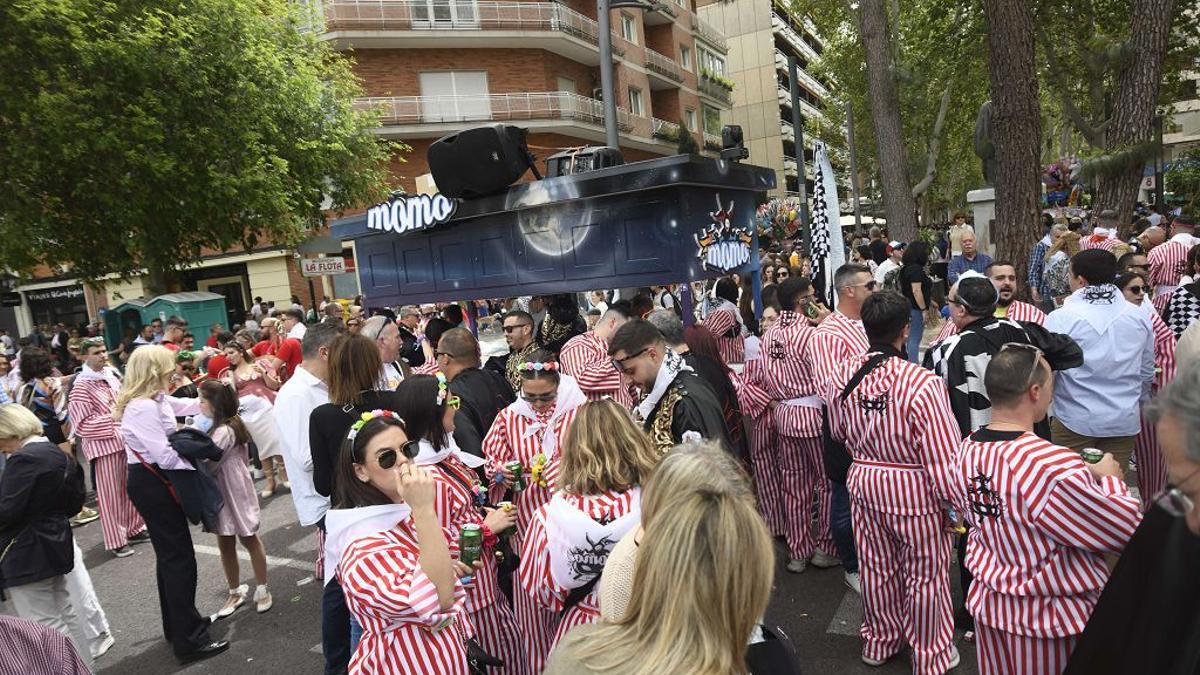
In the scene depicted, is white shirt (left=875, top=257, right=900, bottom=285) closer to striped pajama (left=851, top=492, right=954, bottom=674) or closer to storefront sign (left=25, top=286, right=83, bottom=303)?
striped pajama (left=851, top=492, right=954, bottom=674)

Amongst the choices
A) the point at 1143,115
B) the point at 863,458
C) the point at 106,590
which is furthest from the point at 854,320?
the point at 1143,115

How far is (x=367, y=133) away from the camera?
874 inches

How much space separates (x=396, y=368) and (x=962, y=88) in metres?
23.0

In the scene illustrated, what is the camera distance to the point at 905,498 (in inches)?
139

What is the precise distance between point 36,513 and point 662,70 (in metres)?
34.6

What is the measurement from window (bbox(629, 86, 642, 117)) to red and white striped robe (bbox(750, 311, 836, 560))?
30.1 m

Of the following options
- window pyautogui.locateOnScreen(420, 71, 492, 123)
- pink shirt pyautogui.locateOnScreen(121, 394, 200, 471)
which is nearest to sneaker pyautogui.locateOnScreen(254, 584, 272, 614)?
pink shirt pyautogui.locateOnScreen(121, 394, 200, 471)

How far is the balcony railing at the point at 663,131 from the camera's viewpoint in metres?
34.1

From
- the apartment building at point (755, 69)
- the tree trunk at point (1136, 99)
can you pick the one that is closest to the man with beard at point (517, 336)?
the tree trunk at point (1136, 99)

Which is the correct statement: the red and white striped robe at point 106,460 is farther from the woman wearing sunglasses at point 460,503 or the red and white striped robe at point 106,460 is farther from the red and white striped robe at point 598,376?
the woman wearing sunglasses at point 460,503

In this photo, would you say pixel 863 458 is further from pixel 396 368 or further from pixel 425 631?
pixel 396 368

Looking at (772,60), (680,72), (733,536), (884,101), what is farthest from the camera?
(772,60)

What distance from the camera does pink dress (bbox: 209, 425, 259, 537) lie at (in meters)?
5.07

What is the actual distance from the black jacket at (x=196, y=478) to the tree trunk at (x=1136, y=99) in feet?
37.1
